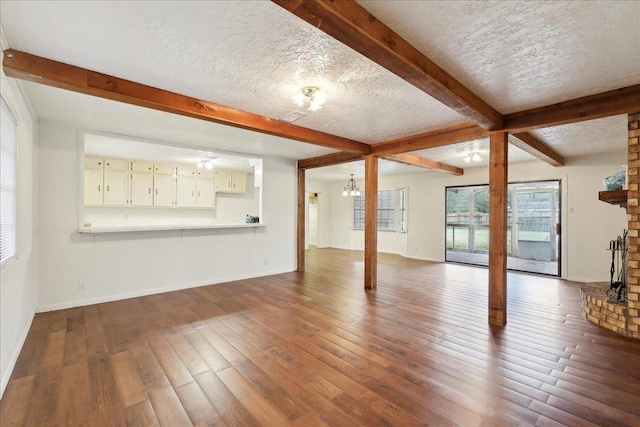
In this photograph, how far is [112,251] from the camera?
13.5 feet

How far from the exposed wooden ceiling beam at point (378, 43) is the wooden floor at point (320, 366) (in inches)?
87.9

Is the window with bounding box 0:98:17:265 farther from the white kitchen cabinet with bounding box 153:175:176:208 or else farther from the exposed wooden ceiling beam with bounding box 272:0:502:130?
the white kitchen cabinet with bounding box 153:175:176:208

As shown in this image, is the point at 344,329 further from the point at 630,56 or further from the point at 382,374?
the point at 630,56

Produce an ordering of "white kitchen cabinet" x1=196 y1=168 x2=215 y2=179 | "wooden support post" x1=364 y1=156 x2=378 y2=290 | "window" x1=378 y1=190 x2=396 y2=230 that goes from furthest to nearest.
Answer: "window" x1=378 y1=190 x2=396 y2=230 < "white kitchen cabinet" x1=196 y1=168 x2=215 y2=179 < "wooden support post" x1=364 y1=156 x2=378 y2=290

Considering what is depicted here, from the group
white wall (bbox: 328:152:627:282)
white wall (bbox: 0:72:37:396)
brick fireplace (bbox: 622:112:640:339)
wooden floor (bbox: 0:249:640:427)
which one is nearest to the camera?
wooden floor (bbox: 0:249:640:427)

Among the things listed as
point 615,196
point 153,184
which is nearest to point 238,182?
point 153,184

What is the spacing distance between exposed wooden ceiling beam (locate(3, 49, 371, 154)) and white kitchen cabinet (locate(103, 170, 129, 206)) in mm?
3949

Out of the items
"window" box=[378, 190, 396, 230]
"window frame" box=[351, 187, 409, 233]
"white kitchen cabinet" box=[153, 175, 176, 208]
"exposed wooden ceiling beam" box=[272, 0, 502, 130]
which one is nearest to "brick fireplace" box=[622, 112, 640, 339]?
"exposed wooden ceiling beam" box=[272, 0, 502, 130]

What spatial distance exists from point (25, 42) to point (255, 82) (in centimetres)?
153

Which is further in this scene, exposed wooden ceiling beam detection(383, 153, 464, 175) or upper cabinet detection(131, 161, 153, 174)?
upper cabinet detection(131, 161, 153, 174)

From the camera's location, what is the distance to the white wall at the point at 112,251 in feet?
12.0

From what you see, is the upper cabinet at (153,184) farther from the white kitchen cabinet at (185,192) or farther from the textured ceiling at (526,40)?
the textured ceiling at (526,40)

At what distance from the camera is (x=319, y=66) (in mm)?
2195

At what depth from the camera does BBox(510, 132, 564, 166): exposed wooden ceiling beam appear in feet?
12.4
